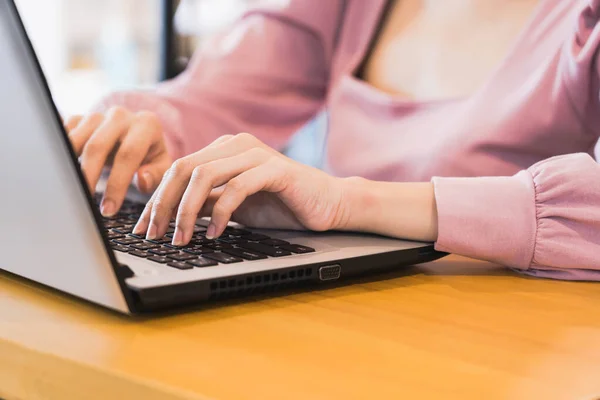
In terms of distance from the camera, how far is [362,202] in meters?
0.58

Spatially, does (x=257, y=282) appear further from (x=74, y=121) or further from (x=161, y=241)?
(x=74, y=121)

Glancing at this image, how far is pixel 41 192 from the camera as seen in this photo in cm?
38

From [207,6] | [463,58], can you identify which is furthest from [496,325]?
[207,6]

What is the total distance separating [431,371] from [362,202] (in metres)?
0.24

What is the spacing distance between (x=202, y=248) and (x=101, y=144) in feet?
0.80

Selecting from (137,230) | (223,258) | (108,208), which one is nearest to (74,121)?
(108,208)

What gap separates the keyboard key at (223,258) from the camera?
1.53 ft

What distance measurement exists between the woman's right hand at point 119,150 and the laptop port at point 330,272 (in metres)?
0.25

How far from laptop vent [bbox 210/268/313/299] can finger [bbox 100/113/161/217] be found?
24 cm

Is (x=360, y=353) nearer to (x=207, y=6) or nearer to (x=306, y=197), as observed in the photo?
(x=306, y=197)

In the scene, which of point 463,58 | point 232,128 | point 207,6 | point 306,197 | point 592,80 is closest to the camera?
point 306,197

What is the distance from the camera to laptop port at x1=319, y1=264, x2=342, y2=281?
49cm

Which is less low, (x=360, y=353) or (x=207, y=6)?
(x=207, y=6)

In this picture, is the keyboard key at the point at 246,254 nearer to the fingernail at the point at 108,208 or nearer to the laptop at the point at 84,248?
the laptop at the point at 84,248
